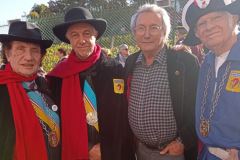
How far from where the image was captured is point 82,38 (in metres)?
2.49

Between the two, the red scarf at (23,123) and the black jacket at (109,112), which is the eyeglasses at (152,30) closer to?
the black jacket at (109,112)

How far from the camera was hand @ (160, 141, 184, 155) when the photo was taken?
89.5 inches

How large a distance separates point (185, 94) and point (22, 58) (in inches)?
62.2

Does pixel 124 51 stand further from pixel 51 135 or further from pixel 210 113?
pixel 210 113

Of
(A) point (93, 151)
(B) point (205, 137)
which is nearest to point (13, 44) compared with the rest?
(A) point (93, 151)

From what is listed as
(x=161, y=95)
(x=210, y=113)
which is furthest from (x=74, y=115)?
(x=210, y=113)

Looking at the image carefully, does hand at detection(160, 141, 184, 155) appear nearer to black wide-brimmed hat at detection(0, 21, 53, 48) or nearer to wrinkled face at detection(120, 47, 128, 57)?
black wide-brimmed hat at detection(0, 21, 53, 48)

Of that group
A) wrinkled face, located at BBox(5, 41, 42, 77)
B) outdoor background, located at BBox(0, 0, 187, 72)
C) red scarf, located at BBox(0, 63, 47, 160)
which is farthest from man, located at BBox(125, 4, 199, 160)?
outdoor background, located at BBox(0, 0, 187, 72)

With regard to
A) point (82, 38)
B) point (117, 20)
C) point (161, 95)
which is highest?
point (117, 20)

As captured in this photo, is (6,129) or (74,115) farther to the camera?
(74,115)

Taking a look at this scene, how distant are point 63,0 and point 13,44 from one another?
148ft

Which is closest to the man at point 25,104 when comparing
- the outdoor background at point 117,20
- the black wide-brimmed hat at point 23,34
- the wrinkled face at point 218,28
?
the black wide-brimmed hat at point 23,34

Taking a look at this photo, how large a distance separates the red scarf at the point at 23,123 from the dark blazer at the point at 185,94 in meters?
1.29

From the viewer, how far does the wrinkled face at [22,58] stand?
2213 mm
